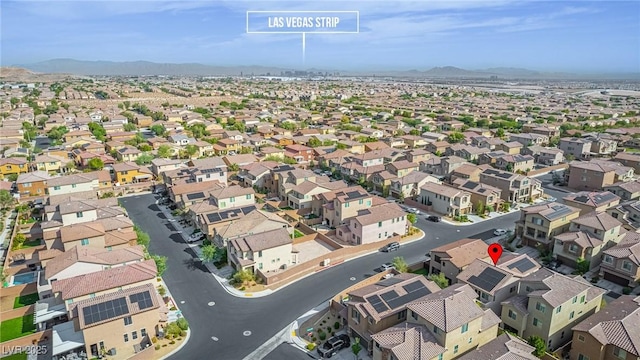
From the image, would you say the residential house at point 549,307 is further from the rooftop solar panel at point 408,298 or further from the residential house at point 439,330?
the rooftop solar panel at point 408,298

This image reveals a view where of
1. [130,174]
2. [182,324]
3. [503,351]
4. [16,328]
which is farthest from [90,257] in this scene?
[130,174]

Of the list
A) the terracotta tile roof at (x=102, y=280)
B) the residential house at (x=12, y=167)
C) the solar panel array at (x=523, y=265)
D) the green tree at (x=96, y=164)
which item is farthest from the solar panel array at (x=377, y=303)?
the residential house at (x=12, y=167)

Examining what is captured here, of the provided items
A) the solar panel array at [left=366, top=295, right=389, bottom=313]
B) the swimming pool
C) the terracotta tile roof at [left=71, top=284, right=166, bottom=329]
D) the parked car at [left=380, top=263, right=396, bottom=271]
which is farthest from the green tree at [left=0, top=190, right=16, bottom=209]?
the solar panel array at [left=366, top=295, right=389, bottom=313]

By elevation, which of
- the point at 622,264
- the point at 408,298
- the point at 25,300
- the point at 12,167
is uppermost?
the point at 12,167

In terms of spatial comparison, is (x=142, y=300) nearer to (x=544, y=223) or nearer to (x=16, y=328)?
(x=16, y=328)

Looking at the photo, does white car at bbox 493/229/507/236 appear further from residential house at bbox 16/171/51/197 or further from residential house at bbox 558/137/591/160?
residential house at bbox 16/171/51/197

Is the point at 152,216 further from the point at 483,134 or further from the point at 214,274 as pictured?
the point at 483,134
